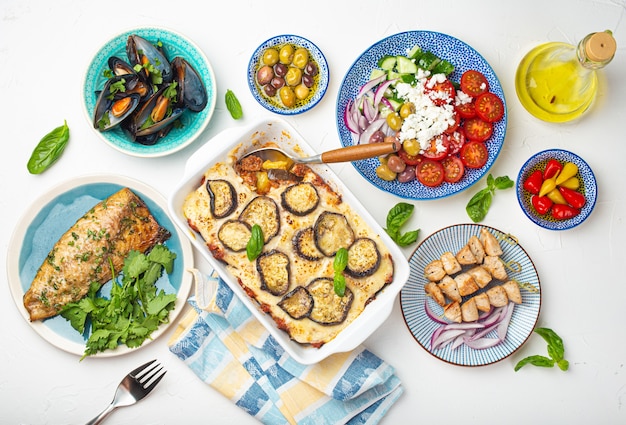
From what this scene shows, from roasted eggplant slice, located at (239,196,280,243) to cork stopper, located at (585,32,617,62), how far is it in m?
1.97

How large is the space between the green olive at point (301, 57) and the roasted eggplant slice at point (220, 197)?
0.97 m

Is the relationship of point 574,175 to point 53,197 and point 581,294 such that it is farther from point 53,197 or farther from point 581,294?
point 53,197

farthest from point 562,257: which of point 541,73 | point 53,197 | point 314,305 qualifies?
point 53,197

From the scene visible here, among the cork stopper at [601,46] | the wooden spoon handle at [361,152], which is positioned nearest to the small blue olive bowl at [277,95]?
the wooden spoon handle at [361,152]

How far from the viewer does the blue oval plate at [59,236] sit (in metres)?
3.44

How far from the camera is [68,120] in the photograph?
143 inches

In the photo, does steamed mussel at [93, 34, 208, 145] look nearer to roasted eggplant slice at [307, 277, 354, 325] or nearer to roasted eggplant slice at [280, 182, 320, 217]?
roasted eggplant slice at [280, 182, 320, 217]

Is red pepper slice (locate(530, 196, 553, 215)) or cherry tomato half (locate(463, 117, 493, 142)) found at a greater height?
cherry tomato half (locate(463, 117, 493, 142))

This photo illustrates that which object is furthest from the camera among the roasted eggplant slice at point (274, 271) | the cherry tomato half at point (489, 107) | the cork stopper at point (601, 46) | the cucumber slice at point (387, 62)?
the cucumber slice at point (387, 62)

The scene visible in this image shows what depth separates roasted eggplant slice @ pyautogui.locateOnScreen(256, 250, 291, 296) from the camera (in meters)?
3.05

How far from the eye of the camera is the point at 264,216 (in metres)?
3.08

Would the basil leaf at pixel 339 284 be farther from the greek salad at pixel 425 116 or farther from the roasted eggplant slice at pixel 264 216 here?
the greek salad at pixel 425 116

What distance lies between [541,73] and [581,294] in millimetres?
1494

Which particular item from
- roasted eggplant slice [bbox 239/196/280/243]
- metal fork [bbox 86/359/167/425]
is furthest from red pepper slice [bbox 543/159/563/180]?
metal fork [bbox 86/359/167/425]
